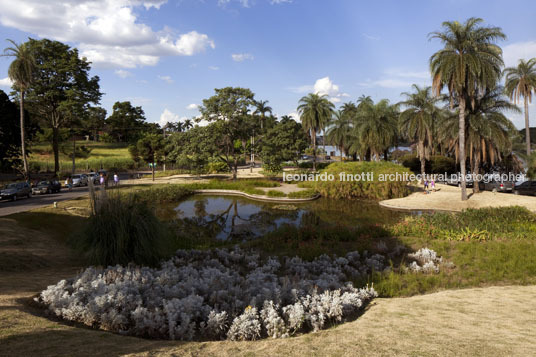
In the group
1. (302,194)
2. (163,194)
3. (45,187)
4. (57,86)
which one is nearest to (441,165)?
(302,194)

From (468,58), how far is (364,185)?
47.2ft

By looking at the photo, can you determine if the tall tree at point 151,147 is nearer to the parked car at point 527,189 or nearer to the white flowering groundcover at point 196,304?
the white flowering groundcover at point 196,304

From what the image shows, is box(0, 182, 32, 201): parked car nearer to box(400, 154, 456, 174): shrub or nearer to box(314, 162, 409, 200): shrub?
box(314, 162, 409, 200): shrub

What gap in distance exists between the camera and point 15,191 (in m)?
27.5

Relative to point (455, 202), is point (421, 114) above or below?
above

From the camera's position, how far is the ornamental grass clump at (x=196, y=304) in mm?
5781

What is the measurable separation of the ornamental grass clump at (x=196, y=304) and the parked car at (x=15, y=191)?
2569 centimetres

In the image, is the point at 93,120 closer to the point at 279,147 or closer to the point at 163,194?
the point at 279,147

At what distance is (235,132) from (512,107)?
31.6 metres

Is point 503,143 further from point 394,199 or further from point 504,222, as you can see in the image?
point 504,222

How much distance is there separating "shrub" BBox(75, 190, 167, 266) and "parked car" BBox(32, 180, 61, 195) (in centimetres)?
2761

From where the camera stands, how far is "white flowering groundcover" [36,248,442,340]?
19.0ft

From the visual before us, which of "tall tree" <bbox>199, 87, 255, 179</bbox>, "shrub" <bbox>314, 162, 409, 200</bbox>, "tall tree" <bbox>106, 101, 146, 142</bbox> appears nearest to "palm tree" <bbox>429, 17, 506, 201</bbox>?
"shrub" <bbox>314, 162, 409, 200</bbox>

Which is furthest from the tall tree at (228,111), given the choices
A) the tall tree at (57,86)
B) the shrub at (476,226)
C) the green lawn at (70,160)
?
the shrub at (476,226)
